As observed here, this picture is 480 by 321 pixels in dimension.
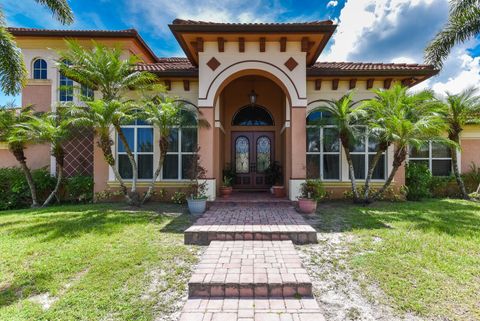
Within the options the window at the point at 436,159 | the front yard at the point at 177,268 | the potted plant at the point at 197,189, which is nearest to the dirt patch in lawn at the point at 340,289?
the front yard at the point at 177,268

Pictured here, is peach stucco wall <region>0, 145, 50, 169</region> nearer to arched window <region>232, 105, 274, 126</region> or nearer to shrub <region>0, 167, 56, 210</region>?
shrub <region>0, 167, 56, 210</region>

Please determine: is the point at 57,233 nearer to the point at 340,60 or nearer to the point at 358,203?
the point at 358,203

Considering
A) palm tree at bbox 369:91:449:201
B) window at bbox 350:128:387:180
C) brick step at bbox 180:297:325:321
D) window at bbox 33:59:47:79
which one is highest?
window at bbox 33:59:47:79

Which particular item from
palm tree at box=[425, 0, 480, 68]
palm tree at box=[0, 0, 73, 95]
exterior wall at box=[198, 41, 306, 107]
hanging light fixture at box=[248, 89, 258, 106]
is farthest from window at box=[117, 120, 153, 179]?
palm tree at box=[425, 0, 480, 68]

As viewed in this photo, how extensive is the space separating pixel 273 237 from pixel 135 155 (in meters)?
7.37

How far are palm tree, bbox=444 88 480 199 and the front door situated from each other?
760 centimetres

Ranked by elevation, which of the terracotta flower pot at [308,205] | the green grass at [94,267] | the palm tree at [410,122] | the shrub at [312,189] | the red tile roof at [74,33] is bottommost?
the green grass at [94,267]

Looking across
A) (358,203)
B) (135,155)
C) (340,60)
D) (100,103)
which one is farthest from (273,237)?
(340,60)

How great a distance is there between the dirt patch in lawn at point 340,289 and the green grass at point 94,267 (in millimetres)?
2135

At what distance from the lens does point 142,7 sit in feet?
38.6

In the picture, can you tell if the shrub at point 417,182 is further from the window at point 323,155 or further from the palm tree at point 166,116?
the palm tree at point 166,116

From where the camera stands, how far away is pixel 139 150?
10.8 meters

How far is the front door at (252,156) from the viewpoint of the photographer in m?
12.8

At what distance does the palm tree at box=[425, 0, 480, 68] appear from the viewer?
10.7 metres
